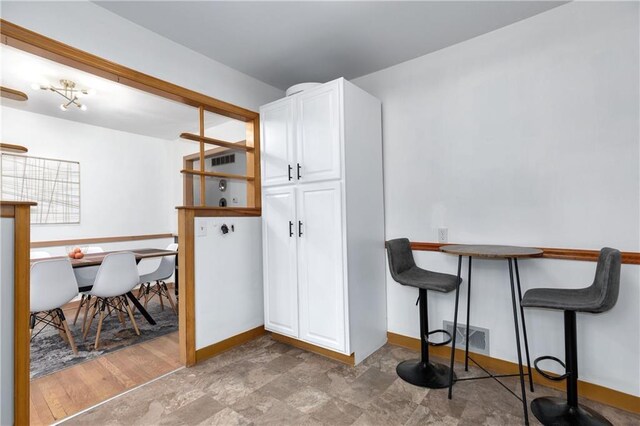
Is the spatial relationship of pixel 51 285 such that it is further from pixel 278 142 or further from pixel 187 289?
pixel 278 142

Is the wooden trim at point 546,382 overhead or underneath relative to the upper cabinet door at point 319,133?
underneath

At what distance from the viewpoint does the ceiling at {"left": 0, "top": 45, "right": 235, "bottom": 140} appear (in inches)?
109

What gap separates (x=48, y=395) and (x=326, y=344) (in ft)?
6.32

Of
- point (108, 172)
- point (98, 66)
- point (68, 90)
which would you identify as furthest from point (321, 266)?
point (108, 172)

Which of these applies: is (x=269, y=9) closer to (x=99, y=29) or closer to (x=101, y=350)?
(x=99, y=29)

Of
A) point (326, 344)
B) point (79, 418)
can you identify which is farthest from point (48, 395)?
point (326, 344)

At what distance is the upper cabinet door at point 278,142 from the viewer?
2.63 metres

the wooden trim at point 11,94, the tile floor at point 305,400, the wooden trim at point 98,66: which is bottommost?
the tile floor at point 305,400

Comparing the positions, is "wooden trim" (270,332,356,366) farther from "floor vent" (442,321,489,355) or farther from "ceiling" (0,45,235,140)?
"ceiling" (0,45,235,140)

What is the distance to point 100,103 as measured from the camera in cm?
363

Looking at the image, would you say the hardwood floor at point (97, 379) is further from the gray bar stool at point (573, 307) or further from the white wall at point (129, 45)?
the gray bar stool at point (573, 307)

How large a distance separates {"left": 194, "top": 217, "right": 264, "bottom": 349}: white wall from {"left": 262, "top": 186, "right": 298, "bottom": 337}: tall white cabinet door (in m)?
0.14

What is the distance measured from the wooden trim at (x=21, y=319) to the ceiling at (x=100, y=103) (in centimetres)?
168

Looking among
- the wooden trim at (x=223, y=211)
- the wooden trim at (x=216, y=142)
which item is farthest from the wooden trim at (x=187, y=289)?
the wooden trim at (x=216, y=142)
